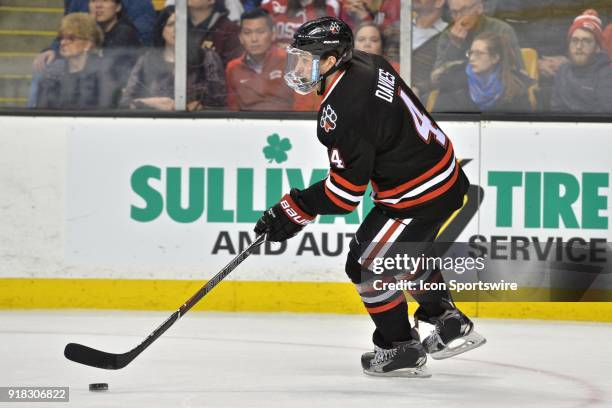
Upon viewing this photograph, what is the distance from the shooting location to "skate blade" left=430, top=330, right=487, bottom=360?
429 centimetres

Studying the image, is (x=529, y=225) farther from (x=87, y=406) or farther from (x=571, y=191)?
(x=87, y=406)

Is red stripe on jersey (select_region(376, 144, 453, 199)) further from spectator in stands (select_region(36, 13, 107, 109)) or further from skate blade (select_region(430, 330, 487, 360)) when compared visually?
spectator in stands (select_region(36, 13, 107, 109))

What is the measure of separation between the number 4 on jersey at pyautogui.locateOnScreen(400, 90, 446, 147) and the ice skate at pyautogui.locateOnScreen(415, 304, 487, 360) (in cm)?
59

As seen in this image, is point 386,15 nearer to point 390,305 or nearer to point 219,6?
point 219,6

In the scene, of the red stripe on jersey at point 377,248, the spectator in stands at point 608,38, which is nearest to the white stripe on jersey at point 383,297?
the red stripe on jersey at point 377,248

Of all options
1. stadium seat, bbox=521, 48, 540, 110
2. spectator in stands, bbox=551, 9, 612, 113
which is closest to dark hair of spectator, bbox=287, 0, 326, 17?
stadium seat, bbox=521, 48, 540, 110

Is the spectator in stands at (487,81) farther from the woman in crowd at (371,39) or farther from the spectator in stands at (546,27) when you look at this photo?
the woman in crowd at (371,39)

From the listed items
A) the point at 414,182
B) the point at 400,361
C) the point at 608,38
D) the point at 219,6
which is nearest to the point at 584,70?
the point at 608,38

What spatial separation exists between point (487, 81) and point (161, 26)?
1.73 m

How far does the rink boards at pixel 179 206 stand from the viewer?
247 inches

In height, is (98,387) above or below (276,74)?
below

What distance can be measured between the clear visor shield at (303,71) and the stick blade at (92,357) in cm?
107

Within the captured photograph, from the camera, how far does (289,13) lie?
6570 mm

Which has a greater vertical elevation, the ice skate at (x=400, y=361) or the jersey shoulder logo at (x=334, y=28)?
the jersey shoulder logo at (x=334, y=28)
